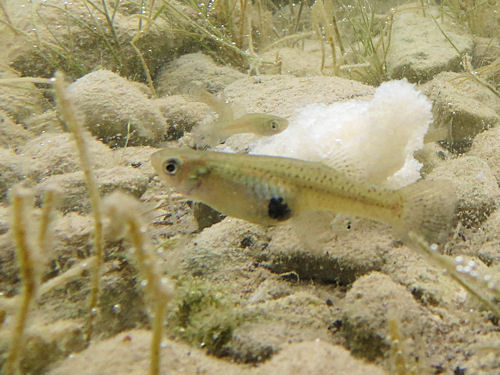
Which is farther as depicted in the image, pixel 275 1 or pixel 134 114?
pixel 275 1

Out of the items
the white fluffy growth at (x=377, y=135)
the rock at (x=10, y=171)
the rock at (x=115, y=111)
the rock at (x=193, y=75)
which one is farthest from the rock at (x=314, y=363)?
the rock at (x=193, y=75)

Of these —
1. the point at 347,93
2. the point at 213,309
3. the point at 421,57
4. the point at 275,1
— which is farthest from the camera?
the point at 275,1

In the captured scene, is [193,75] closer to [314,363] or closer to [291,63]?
[291,63]

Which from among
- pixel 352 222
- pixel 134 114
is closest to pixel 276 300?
pixel 352 222

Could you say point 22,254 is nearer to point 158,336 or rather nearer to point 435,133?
point 158,336

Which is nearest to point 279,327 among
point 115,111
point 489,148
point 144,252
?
point 144,252

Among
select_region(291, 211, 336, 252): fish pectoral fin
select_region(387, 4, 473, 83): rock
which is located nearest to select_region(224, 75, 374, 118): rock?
select_region(291, 211, 336, 252): fish pectoral fin
